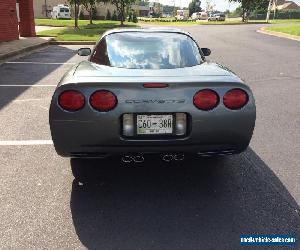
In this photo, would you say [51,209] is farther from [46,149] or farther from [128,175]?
[46,149]

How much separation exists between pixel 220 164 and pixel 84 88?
5.97 ft

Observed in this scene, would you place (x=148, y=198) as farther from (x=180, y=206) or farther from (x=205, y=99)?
(x=205, y=99)

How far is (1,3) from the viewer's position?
1686 centimetres

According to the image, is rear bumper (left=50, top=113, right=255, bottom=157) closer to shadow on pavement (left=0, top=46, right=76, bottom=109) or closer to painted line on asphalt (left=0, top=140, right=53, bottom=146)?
painted line on asphalt (left=0, top=140, right=53, bottom=146)

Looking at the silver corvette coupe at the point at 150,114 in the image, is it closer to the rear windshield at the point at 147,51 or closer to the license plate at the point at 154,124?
the license plate at the point at 154,124

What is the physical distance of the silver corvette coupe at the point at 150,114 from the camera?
10.7ft

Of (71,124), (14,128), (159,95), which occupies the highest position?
(159,95)

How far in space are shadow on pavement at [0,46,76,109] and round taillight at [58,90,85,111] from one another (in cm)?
391

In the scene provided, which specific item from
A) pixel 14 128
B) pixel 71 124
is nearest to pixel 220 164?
pixel 71 124

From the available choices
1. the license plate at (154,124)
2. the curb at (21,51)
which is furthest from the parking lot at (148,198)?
the curb at (21,51)

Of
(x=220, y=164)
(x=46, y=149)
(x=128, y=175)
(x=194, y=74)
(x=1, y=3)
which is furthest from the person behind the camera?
(x=1, y=3)

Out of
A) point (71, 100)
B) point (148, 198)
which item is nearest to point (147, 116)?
point (71, 100)

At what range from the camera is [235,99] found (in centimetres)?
339

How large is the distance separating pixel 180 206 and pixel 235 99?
40.6 inches
